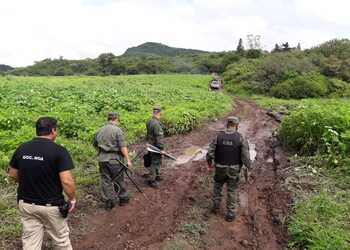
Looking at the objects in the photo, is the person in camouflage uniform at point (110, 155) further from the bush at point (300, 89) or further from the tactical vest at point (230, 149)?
the bush at point (300, 89)

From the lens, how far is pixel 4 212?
8.33 m

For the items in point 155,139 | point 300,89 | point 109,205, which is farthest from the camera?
point 300,89

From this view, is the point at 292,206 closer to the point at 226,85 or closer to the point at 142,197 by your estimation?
the point at 142,197

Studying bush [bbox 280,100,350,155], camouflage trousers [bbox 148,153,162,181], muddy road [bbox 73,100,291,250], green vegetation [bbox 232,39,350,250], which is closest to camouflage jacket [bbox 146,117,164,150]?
camouflage trousers [bbox 148,153,162,181]

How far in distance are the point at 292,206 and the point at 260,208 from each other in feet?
2.20

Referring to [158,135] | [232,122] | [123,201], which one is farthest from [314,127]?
[123,201]

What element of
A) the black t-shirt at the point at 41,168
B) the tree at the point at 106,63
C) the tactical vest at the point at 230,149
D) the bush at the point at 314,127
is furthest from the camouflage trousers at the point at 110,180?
the tree at the point at 106,63

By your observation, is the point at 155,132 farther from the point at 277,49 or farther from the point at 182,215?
the point at 277,49

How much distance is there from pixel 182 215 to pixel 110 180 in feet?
5.30

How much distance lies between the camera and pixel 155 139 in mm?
10648

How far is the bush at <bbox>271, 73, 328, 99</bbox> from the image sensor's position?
3838 centimetres

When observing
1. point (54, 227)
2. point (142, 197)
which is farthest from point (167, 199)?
point (54, 227)

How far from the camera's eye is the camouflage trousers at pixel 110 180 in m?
8.91

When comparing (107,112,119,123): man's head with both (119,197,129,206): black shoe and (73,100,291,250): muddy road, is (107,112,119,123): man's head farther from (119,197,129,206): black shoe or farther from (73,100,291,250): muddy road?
(73,100,291,250): muddy road
